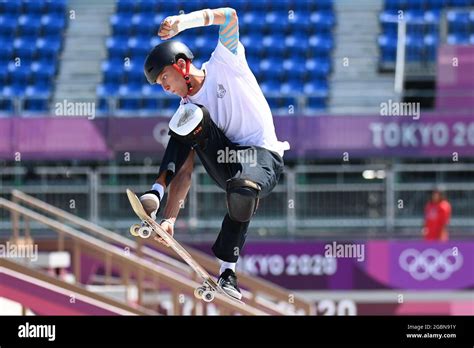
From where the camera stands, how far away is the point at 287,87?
18359 millimetres

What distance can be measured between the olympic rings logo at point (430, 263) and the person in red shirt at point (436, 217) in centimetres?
24

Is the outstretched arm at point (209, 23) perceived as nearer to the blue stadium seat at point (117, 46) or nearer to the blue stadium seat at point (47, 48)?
the blue stadium seat at point (117, 46)

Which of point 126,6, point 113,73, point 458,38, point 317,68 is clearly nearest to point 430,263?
point 317,68

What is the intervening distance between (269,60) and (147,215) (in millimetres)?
10758

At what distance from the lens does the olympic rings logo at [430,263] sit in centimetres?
1619

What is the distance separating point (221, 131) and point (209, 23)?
26.1 inches

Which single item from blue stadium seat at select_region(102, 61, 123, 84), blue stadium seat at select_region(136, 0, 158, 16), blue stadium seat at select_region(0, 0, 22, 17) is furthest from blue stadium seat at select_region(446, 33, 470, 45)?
blue stadium seat at select_region(0, 0, 22, 17)

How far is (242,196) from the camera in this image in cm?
737

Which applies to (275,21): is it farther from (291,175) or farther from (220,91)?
(220,91)

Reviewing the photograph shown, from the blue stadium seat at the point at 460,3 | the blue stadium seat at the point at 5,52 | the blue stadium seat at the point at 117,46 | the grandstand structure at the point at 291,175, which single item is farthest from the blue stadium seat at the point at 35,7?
the blue stadium seat at the point at 460,3

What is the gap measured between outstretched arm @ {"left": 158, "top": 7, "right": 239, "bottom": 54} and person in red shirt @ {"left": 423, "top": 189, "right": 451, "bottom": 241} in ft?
29.2

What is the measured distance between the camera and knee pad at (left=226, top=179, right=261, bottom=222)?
7.37 m

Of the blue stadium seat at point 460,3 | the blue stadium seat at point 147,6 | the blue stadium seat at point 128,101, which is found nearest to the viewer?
the blue stadium seat at point 128,101
